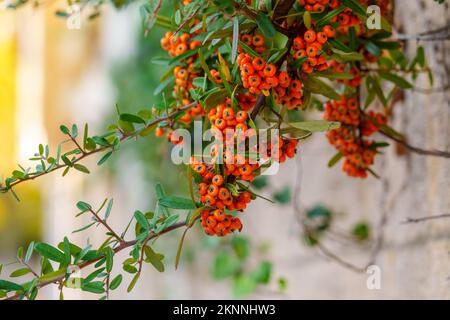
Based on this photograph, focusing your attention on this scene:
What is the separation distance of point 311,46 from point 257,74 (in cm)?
7

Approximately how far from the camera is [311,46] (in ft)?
2.05

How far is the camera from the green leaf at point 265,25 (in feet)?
1.92

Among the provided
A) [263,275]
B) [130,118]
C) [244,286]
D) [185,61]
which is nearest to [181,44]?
[185,61]

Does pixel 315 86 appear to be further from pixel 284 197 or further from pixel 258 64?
pixel 284 197

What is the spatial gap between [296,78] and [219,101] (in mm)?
99

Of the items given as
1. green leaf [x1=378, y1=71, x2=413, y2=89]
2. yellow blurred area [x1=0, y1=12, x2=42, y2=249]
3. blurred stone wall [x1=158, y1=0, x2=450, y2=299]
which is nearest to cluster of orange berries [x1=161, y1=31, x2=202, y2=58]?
green leaf [x1=378, y1=71, x2=413, y2=89]

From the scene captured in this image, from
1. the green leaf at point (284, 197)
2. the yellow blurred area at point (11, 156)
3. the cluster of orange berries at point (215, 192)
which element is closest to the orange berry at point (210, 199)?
the cluster of orange berries at point (215, 192)

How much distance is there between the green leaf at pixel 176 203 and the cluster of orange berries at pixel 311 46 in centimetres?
21

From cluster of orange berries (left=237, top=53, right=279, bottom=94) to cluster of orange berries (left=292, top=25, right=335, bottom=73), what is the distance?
5cm

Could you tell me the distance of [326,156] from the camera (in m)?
1.60

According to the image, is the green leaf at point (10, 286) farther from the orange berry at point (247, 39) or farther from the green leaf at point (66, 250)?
the orange berry at point (247, 39)

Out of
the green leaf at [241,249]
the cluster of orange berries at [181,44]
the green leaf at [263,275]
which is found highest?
the cluster of orange berries at [181,44]
